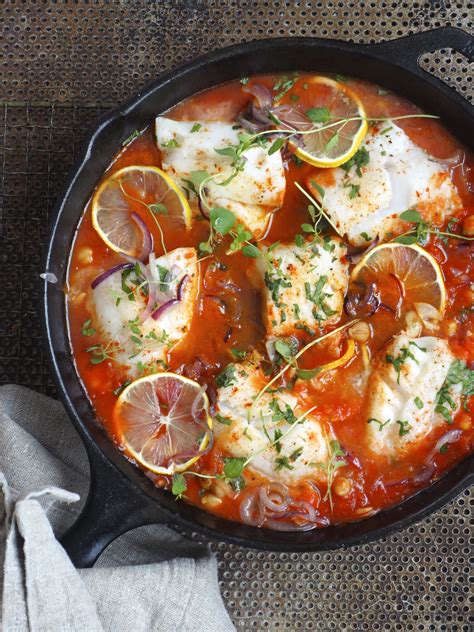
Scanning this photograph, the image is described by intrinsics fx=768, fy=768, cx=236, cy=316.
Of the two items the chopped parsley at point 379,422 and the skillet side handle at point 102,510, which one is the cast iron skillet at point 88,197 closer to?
the skillet side handle at point 102,510

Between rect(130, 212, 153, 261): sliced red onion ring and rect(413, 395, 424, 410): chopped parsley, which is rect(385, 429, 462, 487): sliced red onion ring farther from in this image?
rect(130, 212, 153, 261): sliced red onion ring

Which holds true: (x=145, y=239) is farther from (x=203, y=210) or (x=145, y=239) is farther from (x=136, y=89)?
(x=136, y=89)

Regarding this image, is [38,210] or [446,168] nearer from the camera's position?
[446,168]

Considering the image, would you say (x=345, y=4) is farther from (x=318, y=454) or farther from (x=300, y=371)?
(x=318, y=454)

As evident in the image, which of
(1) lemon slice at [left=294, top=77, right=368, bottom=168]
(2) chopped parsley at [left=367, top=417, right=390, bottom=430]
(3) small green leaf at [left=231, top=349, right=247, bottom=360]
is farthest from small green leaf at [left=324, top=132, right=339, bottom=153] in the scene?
(2) chopped parsley at [left=367, top=417, right=390, bottom=430]

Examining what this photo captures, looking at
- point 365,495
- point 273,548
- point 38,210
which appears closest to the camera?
point 273,548

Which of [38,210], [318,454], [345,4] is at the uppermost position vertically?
[345,4]

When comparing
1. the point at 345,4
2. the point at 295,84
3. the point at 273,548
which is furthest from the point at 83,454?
the point at 345,4
